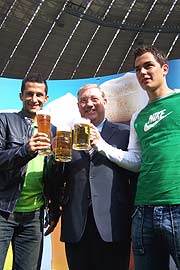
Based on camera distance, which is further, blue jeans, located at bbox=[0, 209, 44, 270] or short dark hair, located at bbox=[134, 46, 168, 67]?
blue jeans, located at bbox=[0, 209, 44, 270]

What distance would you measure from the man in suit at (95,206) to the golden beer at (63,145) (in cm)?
22

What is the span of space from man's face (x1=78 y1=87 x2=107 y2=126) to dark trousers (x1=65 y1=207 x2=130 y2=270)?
1.72 feet

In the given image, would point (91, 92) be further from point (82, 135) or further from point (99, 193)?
point (99, 193)

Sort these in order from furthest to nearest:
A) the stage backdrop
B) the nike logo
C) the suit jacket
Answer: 1. the stage backdrop
2. the suit jacket
3. the nike logo

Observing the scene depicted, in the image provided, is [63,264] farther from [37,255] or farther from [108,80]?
[108,80]

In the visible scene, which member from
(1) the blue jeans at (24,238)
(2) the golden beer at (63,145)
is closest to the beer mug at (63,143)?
(2) the golden beer at (63,145)

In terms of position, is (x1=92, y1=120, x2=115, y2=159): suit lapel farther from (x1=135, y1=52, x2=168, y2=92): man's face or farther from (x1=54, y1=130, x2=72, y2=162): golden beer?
(x1=135, y1=52, x2=168, y2=92): man's face

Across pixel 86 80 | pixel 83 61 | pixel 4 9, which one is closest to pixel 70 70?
pixel 83 61

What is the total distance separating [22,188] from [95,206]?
16.3 inches

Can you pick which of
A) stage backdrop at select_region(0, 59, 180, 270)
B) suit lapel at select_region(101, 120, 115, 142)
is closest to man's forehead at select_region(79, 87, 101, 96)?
suit lapel at select_region(101, 120, 115, 142)

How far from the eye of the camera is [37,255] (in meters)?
2.37

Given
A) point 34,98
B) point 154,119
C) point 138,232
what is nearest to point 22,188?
point 34,98

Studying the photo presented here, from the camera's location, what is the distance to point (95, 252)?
2234 millimetres

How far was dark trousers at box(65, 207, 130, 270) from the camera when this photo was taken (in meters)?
2.21
